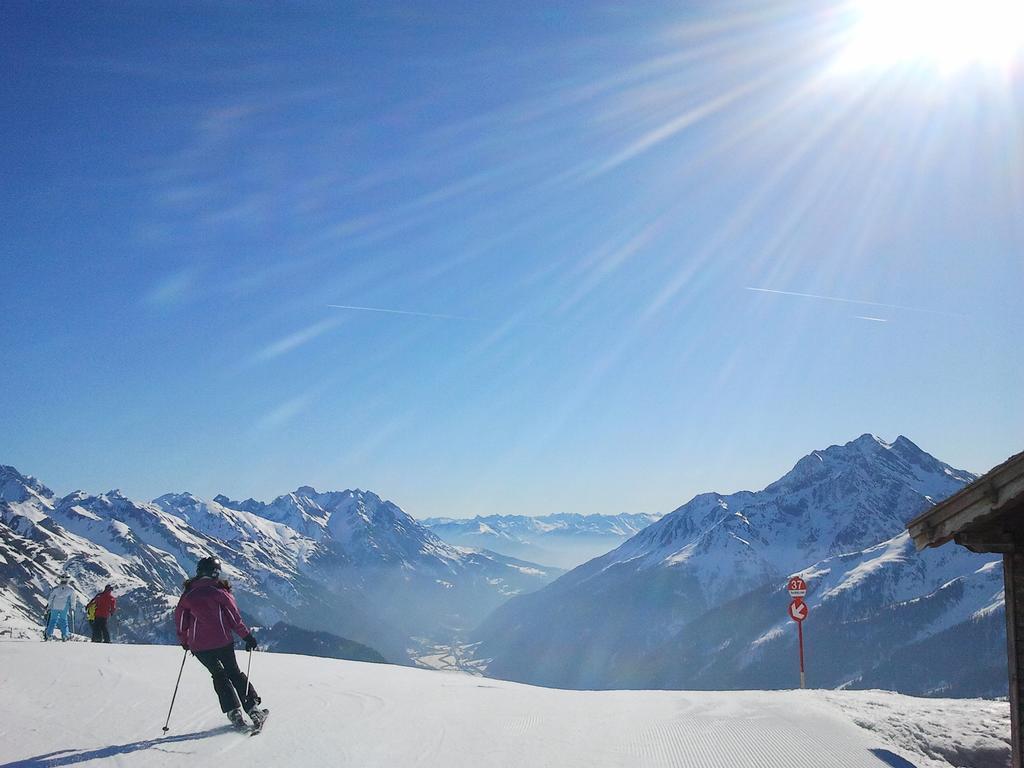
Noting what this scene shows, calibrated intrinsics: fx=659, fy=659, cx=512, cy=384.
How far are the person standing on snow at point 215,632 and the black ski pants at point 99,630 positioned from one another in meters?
21.4

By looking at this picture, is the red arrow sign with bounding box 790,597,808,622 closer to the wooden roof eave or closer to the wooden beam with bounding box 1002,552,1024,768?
the wooden beam with bounding box 1002,552,1024,768

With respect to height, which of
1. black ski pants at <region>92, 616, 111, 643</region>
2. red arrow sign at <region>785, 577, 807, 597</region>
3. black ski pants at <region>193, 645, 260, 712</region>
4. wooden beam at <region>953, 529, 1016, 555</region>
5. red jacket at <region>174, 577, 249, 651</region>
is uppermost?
wooden beam at <region>953, 529, 1016, 555</region>

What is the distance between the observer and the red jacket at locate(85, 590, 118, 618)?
27.1 m

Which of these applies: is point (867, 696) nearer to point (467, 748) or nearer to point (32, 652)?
point (467, 748)

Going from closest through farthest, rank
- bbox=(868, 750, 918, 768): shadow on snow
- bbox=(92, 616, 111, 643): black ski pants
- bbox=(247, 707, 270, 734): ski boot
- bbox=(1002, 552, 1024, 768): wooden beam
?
bbox=(868, 750, 918, 768): shadow on snow
bbox=(247, 707, 270, 734): ski boot
bbox=(1002, 552, 1024, 768): wooden beam
bbox=(92, 616, 111, 643): black ski pants

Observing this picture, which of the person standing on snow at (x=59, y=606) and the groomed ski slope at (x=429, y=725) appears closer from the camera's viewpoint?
the groomed ski slope at (x=429, y=725)

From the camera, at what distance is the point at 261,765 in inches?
325

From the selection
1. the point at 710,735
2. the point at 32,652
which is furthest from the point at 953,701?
the point at 32,652

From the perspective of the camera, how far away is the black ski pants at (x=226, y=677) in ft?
32.1

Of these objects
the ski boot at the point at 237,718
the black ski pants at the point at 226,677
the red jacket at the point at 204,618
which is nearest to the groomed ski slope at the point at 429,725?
the ski boot at the point at 237,718

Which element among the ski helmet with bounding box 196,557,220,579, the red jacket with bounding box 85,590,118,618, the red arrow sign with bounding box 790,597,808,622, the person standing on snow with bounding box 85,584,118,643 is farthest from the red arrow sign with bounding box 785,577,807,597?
the red jacket with bounding box 85,590,118,618

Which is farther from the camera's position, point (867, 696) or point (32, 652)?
point (32, 652)

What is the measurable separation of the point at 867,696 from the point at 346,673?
12.3 meters

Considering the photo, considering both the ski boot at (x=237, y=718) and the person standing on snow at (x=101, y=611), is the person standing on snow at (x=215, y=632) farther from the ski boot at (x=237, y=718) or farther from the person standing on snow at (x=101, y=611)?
the person standing on snow at (x=101, y=611)
